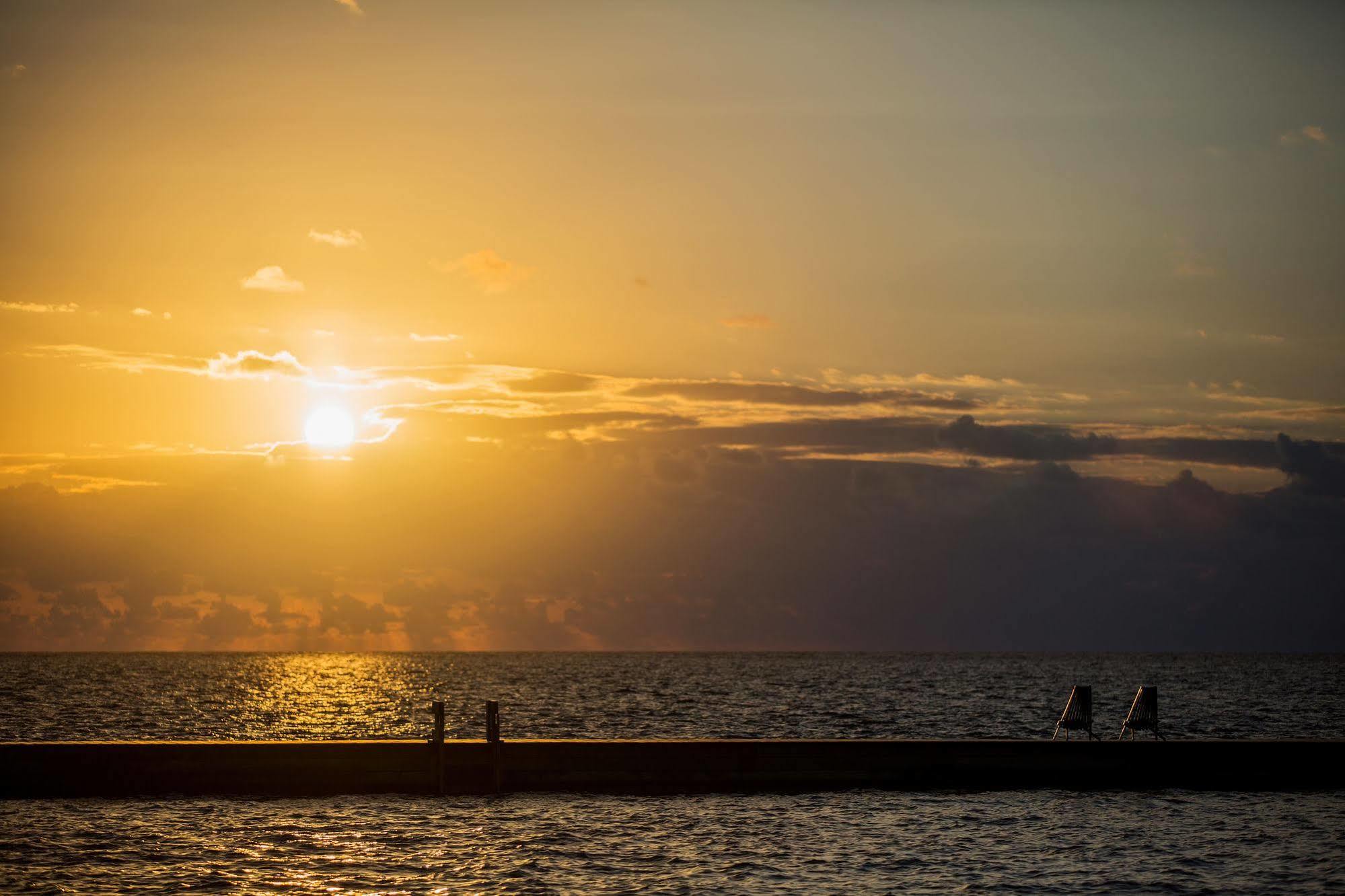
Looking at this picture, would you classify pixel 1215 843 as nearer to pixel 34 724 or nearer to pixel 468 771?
pixel 468 771

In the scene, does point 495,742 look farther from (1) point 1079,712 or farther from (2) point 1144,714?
(2) point 1144,714

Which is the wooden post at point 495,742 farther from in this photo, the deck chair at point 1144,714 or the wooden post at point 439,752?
the deck chair at point 1144,714

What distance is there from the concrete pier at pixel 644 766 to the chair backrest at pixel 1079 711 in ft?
1.67

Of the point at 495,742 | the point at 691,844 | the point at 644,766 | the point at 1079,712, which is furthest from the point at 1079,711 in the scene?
the point at 495,742

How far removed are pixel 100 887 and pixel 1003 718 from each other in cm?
5437

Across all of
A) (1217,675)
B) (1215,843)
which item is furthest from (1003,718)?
(1217,675)

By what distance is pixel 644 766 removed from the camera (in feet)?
107

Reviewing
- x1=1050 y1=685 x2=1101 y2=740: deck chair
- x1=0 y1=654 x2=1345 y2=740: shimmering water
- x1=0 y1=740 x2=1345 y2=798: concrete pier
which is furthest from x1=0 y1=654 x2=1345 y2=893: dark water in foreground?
x1=0 y1=654 x2=1345 y2=740: shimmering water

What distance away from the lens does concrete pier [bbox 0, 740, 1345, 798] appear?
31875 millimetres

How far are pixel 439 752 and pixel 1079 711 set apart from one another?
1610cm

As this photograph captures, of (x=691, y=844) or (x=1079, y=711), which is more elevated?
(x=1079, y=711)

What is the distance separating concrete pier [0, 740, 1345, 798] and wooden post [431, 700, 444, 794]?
49mm

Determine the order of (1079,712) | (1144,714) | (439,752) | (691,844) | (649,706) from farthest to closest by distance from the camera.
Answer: (649,706) < (1144,714) < (1079,712) < (439,752) < (691,844)

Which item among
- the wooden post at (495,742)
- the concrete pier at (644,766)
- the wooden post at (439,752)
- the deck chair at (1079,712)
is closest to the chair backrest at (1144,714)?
the concrete pier at (644,766)
